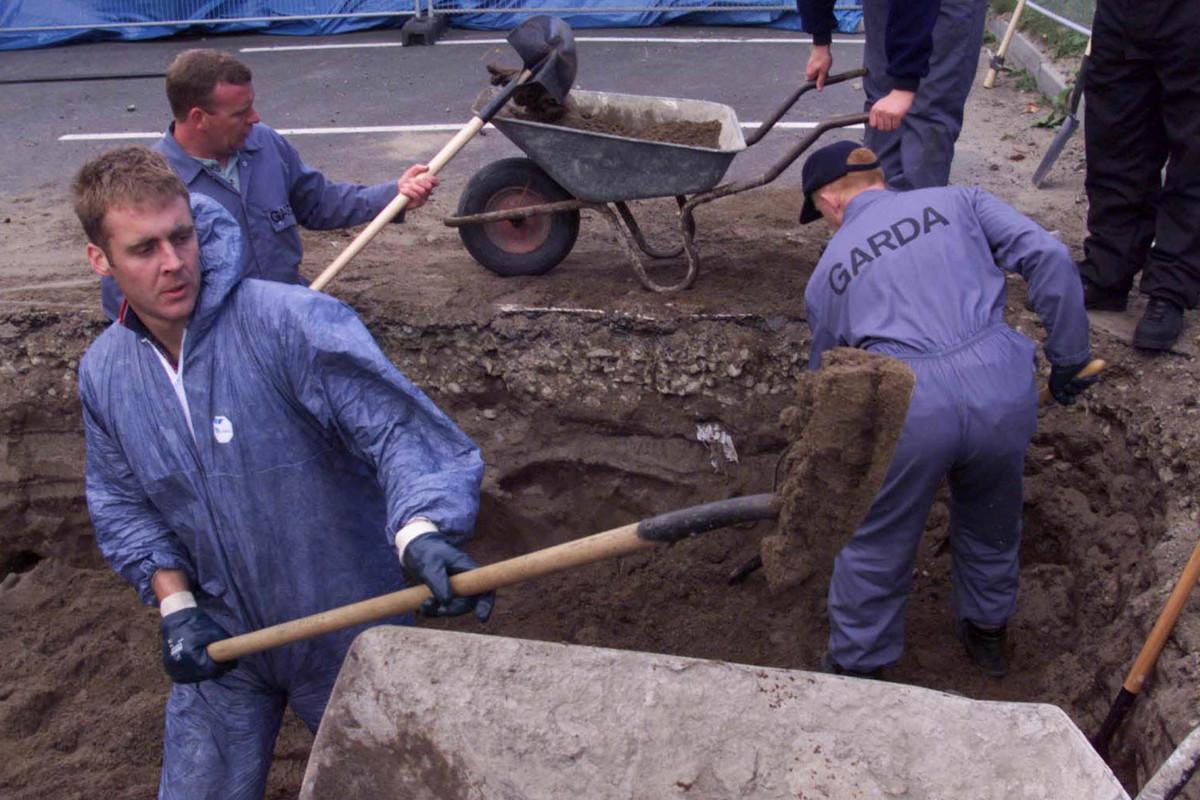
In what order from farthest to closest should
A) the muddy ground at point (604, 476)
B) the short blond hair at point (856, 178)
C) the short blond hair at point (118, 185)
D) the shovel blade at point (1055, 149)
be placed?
Result: the shovel blade at point (1055, 149) < the muddy ground at point (604, 476) < the short blond hair at point (856, 178) < the short blond hair at point (118, 185)

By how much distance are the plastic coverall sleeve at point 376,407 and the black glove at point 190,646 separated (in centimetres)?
63

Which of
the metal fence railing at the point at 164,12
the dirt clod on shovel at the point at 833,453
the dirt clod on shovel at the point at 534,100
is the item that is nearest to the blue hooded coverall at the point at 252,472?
the dirt clod on shovel at the point at 833,453

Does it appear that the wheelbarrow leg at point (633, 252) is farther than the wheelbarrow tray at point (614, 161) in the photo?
Yes

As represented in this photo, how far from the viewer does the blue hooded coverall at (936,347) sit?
122 inches

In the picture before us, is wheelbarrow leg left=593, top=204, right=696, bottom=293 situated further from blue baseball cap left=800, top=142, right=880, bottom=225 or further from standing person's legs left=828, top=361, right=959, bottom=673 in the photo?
standing person's legs left=828, top=361, right=959, bottom=673

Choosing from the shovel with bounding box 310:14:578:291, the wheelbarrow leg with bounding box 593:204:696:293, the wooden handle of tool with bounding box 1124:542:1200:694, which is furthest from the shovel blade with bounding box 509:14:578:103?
the wooden handle of tool with bounding box 1124:542:1200:694

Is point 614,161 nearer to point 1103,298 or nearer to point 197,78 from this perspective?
point 197,78

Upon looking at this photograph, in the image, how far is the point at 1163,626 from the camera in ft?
9.82

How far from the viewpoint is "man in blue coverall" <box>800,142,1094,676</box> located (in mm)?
3092

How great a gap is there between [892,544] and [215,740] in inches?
82.4

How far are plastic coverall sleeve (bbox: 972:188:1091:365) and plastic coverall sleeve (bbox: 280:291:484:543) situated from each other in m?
1.84

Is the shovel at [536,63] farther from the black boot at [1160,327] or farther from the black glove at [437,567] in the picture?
the black boot at [1160,327]

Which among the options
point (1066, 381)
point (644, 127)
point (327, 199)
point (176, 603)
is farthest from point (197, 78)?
point (1066, 381)

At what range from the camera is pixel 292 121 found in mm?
8406
